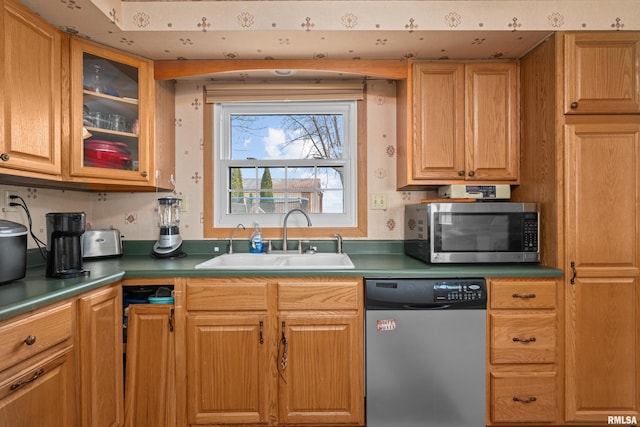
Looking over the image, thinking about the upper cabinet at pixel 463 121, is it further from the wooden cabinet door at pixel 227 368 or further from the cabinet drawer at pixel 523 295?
the wooden cabinet door at pixel 227 368

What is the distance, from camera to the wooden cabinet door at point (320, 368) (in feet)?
5.23

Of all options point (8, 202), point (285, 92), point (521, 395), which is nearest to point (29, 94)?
point (8, 202)

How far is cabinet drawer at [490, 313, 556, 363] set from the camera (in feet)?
5.23

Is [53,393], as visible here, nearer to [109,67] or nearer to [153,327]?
[153,327]

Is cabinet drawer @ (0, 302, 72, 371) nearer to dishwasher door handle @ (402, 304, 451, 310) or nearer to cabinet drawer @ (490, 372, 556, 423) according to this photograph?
dishwasher door handle @ (402, 304, 451, 310)

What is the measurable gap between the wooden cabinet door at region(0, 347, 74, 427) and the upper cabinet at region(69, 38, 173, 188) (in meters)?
0.92

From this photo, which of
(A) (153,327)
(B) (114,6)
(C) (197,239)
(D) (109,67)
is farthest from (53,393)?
(B) (114,6)

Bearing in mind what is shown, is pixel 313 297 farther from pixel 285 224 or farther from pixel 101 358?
pixel 101 358

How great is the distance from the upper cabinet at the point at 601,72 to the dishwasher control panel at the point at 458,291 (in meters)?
1.01

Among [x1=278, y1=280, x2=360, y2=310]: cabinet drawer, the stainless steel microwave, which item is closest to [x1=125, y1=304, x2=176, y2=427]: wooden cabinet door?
[x1=278, y1=280, x2=360, y2=310]: cabinet drawer

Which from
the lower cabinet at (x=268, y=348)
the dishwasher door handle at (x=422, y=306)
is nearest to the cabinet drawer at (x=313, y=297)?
the lower cabinet at (x=268, y=348)

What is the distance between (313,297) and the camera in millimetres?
1596

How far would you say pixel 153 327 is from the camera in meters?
1.59

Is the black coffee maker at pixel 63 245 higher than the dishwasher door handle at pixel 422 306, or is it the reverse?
the black coffee maker at pixel 63 245
